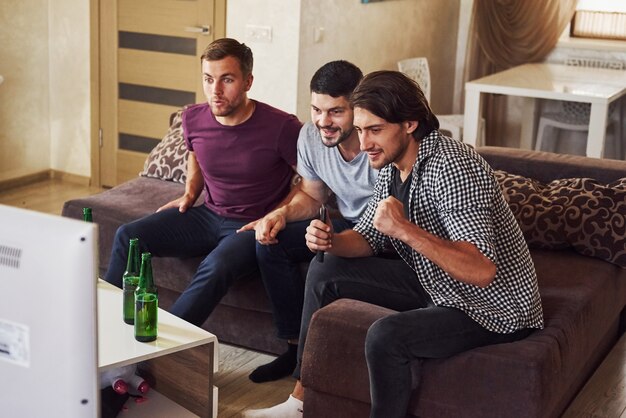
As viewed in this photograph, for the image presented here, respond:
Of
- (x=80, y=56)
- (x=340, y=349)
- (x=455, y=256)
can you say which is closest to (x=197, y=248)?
(x=340, y=349)

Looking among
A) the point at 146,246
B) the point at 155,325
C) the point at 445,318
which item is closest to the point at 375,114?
the point at 445,318

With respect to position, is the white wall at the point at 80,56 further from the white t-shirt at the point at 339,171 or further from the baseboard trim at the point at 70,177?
the white t-shirt at the point at 339,171

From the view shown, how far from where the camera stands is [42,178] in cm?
625

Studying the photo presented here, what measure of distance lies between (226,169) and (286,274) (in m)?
0.50

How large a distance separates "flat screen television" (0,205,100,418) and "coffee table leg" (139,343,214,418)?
3.38 feet

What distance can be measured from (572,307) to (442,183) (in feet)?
2.34

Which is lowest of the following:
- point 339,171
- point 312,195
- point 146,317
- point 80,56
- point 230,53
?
point 146,317

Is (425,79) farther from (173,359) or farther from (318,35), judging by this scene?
(173,359)

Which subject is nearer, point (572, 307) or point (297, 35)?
point (572, 307)

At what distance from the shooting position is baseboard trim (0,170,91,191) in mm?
5988

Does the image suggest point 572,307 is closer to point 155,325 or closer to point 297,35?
point 155,325

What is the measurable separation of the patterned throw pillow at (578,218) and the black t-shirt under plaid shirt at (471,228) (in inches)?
31.9

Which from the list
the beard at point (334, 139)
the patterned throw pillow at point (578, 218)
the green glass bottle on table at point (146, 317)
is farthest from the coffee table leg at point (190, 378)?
the patterned throw pillow at point (578, 218)

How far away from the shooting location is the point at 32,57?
596 centimetres
